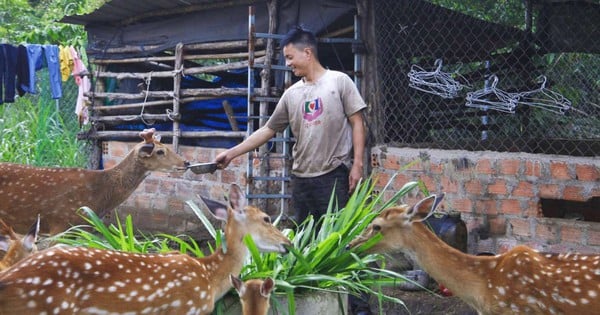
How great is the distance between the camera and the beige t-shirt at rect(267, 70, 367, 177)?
22.7 feet

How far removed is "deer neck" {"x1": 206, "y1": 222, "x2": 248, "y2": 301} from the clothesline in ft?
24.4

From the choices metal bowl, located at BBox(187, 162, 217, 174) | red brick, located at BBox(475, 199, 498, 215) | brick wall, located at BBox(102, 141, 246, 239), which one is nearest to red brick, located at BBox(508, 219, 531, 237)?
red brick, located at BBox(475, 199, 498, 215)

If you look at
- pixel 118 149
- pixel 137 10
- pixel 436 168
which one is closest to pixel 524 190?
pixel 436 168

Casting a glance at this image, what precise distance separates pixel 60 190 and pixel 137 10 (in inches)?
145

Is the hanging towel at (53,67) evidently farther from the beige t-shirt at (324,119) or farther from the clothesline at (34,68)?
the beige t-shirt at (324,119)

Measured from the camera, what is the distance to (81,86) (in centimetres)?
1289

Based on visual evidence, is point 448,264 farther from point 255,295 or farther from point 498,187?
point 498,187

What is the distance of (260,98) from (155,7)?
2.43 m

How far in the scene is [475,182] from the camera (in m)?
8.27

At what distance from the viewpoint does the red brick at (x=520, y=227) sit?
26.0 feet

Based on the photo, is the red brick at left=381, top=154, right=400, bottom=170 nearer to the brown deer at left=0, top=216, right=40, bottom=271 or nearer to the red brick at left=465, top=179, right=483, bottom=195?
the red brick at left=465, top=179, right=483, bottom=195

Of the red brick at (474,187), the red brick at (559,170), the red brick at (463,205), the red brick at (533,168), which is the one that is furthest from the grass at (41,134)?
the red brick at (559,170)

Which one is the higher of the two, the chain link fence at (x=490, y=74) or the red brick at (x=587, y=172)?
the chain link fence at (x=490, y=74)

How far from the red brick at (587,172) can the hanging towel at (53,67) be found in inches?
309
